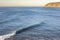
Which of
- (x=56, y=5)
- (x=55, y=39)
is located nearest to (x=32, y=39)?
(x=55, y=39)

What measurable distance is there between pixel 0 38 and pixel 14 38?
4.1 inches

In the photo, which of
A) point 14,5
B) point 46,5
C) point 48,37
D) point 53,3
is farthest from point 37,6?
point 48,37

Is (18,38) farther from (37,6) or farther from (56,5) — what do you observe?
(56,5)

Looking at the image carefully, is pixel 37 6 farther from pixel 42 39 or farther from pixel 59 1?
pixel 42 39

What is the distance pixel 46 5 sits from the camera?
112 inches

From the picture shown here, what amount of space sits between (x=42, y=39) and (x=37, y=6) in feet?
6.96

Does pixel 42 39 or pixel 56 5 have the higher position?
pixel 56 5

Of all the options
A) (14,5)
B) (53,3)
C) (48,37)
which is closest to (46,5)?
(53,3)

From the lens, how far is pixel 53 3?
2.82m

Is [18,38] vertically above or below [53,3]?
below

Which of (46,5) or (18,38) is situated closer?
(18,38)

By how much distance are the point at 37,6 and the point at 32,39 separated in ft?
7.00

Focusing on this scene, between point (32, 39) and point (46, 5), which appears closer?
point (32, 39)

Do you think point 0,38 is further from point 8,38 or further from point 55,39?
point 55,39
